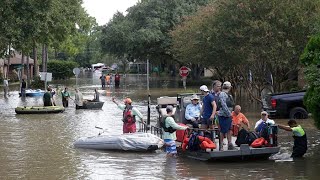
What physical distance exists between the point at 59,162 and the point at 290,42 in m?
15.0

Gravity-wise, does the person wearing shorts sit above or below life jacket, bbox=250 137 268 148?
above

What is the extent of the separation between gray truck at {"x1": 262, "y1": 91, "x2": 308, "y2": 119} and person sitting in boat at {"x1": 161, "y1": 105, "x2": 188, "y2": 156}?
953 centimetres

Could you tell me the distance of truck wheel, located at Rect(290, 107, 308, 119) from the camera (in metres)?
25.5

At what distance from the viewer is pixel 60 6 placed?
3875cm

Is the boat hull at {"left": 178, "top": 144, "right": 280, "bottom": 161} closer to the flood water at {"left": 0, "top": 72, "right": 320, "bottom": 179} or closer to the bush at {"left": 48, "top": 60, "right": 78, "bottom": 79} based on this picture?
the flood water at {"left": 0, "top": 72, "right": 320, "bottom": 179}

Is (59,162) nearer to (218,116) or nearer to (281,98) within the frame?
(218,116)

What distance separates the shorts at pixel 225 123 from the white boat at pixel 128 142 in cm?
261

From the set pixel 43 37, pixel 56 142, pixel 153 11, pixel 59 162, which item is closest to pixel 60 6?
pixel 43 37

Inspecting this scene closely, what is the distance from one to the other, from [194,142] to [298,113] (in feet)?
34.6

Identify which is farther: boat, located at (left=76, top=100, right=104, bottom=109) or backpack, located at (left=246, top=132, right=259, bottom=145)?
boat, located at (left=76, top=100, right=104, bottom=109)

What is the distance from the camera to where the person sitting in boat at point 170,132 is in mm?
16578

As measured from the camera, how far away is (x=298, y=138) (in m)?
16.3

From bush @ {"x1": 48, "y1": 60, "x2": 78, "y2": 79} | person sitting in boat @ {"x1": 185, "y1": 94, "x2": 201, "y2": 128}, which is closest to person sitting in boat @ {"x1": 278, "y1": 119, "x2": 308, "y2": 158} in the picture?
person sitting in boat @ {"x1": 185, "y1": 94, "x2": 201, "y2": 128}

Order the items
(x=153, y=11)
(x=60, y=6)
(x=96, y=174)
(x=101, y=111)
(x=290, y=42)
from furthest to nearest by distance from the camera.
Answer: (x=153, y=11)
(x=60, y=6)
(x=101, y=111)
(x=290, y=42)
(x=96, y=174)
